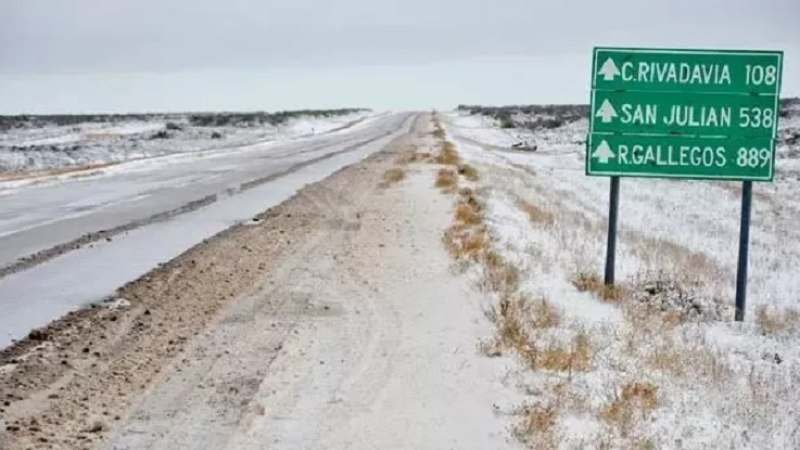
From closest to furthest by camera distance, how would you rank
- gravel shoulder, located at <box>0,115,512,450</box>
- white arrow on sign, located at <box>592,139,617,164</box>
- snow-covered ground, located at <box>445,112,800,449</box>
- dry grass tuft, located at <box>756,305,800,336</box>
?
gravel shoulder, located at <box>0,115,512,450</box>, snow-covered ground, located at <box>445,112,800,449</box>, dry grass tuft, located at <box>756,305,800,336</box>, white arrow on sign, located at <box>592,139,617,164</box>

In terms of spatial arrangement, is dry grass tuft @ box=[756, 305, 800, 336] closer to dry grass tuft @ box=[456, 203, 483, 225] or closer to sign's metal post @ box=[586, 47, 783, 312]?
sign's metal post @ box=[586, 47, 783, 312]

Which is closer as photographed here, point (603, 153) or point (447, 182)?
point (603, 153)

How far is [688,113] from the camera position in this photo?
11.0 metres

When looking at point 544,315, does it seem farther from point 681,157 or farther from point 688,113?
point 688,113

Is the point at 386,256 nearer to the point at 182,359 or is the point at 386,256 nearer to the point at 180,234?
the point at 180,234

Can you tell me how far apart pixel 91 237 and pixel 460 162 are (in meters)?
23.4

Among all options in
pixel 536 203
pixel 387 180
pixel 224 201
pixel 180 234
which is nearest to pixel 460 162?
pixel 387 180

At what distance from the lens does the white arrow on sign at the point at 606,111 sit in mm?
11094

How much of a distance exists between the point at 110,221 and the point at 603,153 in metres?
10.0

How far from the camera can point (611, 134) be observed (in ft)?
36.9

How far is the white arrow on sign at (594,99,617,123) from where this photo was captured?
36.4 feet

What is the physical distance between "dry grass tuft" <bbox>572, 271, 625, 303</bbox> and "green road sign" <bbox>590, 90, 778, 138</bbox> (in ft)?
6.11

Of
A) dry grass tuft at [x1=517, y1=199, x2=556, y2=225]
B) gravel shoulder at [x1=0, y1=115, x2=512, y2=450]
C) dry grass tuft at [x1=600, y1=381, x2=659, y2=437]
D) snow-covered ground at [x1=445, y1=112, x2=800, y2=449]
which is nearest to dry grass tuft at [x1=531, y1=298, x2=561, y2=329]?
snow-covered ground at [x1=445, y1=112, x2=800, y2=449]

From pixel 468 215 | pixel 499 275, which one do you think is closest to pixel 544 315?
pixel 499 275
